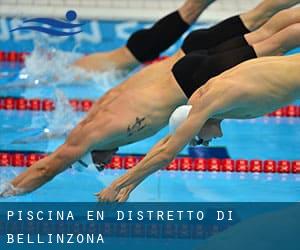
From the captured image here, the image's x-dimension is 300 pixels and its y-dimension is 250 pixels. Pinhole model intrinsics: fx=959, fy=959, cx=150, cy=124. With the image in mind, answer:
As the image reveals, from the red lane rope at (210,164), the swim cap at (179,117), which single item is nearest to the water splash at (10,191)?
the red lane rope at (210,164)

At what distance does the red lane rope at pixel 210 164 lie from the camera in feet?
16.6

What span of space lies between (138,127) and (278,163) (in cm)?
110

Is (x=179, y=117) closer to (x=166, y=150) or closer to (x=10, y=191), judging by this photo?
(x=166, y=150)

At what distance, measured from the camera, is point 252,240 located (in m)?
3.77

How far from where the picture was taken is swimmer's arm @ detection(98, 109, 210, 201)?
12.1ft

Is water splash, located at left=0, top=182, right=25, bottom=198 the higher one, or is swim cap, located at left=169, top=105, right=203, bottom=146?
swim cap, located at left=169, top=105, right=203, bottom=146

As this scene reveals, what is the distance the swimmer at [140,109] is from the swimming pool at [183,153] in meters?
0.27

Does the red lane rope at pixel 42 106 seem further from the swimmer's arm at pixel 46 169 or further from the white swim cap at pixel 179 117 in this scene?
the white swim cap at pixel 179 117

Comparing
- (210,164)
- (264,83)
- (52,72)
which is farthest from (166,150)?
(52,72)

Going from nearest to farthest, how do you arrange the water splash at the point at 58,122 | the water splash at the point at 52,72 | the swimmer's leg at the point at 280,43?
the swimmer's leg at the point at 280,43, the water splash at the point at 58,122, the water splash at the point at 52,72

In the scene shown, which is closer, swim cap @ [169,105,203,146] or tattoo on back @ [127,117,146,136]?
swim cap @ [169,105,203,146]

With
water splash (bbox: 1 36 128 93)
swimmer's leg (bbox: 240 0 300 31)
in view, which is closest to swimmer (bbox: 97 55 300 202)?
swimmer's leg (bbox: 240 0 300 31)

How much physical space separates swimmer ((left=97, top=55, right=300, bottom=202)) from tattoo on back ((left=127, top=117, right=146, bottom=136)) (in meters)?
0.49

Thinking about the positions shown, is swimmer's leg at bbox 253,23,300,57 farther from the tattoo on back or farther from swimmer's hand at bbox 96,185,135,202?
swimmer's hand at bbox 96,185,135,202
